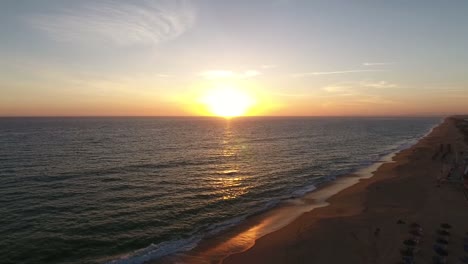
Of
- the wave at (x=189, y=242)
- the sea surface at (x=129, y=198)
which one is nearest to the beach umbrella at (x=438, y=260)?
the wave at (x=189, y=242)

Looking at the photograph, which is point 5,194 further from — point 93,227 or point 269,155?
point 269,155

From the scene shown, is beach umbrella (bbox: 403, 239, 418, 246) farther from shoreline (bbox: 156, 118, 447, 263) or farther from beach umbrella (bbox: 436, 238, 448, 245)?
shoreline (bbox: 156, 118, 447, 263)

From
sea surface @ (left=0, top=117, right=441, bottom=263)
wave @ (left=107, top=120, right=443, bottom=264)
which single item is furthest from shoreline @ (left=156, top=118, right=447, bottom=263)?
sea surface @ (left=0, top=117, right=441, bottom=263)

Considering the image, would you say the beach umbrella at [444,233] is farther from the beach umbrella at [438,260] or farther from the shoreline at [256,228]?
the shoreline at [256,228]

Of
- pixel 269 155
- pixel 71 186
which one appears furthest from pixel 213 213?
pixel 269 155

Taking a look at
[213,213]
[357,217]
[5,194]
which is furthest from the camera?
[5,194]

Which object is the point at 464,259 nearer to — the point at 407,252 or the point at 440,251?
the point at 440,251

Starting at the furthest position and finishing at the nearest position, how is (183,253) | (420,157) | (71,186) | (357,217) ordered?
(420,157) < (71,186) < (357,217) < (183,253)
